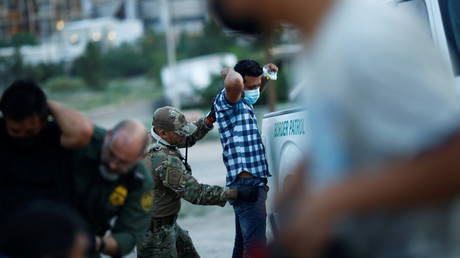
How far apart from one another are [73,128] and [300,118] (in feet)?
7.94

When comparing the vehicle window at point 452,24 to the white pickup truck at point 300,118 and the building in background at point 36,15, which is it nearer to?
the white pickup truck at point 300,118

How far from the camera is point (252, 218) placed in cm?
626

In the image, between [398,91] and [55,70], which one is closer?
[398,91]

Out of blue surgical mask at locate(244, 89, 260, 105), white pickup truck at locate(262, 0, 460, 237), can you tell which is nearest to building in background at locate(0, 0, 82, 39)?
white pickup truck at locate(262, 0, 460, 237)

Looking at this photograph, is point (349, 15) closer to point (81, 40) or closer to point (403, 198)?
A: point (403, 198)

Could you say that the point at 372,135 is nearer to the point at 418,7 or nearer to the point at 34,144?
the point at 34,144

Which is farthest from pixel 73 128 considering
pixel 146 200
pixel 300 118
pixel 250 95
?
pixel 250 95

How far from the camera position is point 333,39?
259 centimetres

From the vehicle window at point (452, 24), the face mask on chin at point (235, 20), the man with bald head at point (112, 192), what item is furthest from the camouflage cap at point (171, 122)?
the face mask on chin at point (235, 20)

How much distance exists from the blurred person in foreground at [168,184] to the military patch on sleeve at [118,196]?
1831 mm

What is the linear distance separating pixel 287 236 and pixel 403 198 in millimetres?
348

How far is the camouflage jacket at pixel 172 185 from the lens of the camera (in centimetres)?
591

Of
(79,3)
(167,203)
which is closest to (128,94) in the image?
(79,3)

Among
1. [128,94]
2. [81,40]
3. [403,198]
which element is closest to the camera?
[403,198]
